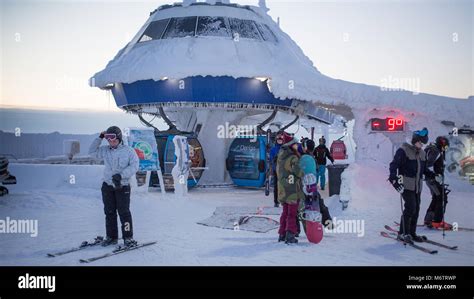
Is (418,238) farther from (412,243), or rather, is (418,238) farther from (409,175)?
(409,175)

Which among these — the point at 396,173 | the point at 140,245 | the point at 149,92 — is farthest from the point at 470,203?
the point at 149,92

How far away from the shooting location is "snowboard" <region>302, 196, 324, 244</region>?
7.83 meters

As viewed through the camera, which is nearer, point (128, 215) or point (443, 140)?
point (128, 215)

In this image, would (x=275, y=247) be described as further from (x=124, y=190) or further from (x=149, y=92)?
(x=149, y=92)

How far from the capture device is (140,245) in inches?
302

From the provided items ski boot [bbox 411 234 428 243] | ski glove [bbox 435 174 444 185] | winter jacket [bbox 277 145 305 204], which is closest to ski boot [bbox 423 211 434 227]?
ski glove [bbox 435 174 444 185]

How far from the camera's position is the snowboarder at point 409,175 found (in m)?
7.61

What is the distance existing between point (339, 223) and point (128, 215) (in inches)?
179

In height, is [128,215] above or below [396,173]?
below

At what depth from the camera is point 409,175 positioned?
25.0 feet

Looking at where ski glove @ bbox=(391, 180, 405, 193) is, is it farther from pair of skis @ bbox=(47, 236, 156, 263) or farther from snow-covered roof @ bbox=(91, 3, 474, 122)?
snow-covered roof @ bbox=(91, 3, 474, 122)

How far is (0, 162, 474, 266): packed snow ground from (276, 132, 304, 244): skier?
0.91ft

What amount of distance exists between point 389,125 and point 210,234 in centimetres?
729

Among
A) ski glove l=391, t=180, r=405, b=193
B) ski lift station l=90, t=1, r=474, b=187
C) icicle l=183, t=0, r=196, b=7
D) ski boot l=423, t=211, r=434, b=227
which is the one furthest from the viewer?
icicle l=183, t=0, r=196, b=7
